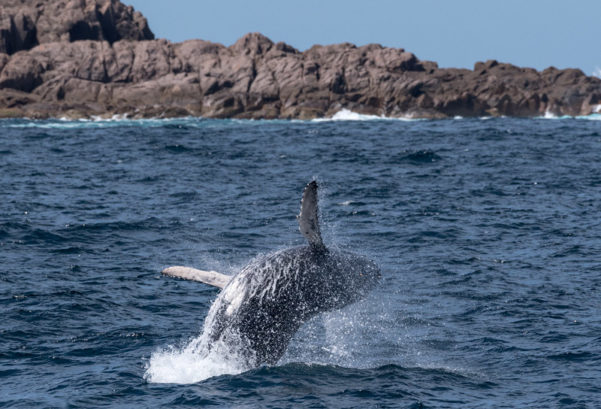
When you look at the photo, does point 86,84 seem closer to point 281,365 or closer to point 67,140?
point 67,140

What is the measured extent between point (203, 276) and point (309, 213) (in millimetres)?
3133

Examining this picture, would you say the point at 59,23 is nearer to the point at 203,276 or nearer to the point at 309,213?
the point at 203,276

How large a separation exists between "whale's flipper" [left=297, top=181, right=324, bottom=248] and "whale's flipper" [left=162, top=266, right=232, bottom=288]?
Result: 1.94 meters

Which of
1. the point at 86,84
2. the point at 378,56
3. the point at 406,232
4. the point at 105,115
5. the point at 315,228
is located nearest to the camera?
the point at 315,228

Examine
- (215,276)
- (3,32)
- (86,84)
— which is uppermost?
(3,32)

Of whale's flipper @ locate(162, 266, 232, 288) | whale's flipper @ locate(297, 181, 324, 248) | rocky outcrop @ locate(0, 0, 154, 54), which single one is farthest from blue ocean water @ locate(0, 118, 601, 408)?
rocky outcrop @ locate(0, 0, 154, 54)

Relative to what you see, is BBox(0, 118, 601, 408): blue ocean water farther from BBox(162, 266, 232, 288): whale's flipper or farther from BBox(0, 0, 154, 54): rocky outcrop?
BBox(0, 0, 154, 54): rocky outcrop

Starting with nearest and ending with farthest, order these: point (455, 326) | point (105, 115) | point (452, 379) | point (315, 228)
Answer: point (315, 228) → point (452, 379) → point (455, 326) → point (105, 115)

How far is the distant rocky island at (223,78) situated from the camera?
11725 cm

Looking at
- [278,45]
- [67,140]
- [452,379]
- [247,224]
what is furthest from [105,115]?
[452,379]

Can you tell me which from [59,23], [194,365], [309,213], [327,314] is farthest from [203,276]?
[59,23]

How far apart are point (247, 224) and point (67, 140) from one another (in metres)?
41.5

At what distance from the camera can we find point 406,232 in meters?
25.6

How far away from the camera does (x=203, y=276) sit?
14062 mm
